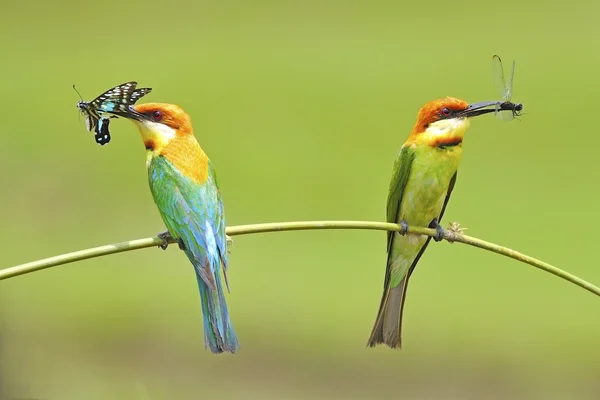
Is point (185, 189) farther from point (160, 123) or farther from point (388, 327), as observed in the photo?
point (388, 327)

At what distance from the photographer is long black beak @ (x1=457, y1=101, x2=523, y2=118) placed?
217cm

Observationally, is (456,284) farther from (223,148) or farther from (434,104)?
(434,104)

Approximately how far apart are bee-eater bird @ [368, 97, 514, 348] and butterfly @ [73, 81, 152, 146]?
73cm

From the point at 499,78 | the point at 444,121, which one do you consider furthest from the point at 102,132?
the point at 444,121

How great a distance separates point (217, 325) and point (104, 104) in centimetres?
42

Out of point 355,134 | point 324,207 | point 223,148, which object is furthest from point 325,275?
point 355,134

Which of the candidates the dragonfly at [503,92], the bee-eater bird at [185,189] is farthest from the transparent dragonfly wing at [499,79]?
the bee-eater bird at [185,189]

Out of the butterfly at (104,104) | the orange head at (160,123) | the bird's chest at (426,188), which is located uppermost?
the butterfly at (104,104)

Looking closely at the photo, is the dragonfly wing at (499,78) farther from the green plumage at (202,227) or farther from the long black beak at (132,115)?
the long black beak at (132,115)

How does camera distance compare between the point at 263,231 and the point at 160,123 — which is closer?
the point at 263,231

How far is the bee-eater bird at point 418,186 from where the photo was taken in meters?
2.45

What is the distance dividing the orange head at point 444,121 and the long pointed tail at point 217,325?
2.12 feet

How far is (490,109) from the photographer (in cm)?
226

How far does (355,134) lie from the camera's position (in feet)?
33.3
